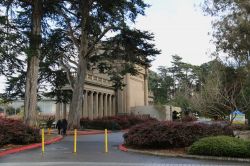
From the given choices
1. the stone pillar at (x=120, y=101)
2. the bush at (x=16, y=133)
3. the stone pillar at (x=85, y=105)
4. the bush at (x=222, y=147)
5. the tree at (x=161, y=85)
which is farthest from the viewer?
the tree at (x=161, y=85)

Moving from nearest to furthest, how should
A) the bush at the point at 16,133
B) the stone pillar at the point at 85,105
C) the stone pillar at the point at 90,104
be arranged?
the bush at the point at 16,133 → the stone pillar at the point at 85,105 → the stone pillar at the point at 90,104

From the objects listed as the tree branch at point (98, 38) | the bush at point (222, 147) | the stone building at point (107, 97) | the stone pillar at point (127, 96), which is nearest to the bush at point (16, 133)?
the bush at point (222, 147)

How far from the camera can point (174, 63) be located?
130625 mm

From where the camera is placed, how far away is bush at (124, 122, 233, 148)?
20438 millimetres

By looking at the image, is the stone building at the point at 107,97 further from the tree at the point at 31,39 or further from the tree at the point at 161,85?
the tree at the point at 161,85

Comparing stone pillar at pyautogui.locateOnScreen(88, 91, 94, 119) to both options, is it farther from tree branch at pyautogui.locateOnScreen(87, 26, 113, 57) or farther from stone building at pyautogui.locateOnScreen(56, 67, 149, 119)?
tree branch at pyautogui.locateOnScreen(87, 26, 113, 57)

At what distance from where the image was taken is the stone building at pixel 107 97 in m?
64.9

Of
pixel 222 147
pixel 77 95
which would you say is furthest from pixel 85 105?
pixel 222 147

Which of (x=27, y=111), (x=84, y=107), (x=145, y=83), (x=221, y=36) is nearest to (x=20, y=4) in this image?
(x=27, y=111)

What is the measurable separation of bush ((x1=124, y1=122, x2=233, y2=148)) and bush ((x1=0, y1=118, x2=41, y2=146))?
725 centimetres

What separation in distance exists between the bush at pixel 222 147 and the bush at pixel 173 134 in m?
2.42

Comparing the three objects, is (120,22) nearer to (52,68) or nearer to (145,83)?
(52,68)

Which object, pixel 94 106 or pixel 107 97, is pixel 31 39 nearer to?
pixel 94 106

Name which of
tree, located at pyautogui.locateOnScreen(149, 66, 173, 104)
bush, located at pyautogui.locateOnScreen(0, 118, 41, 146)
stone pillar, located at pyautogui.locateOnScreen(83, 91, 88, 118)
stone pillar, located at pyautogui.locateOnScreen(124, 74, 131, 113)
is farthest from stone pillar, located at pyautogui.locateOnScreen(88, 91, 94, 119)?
tree, located at pyautogui.locateOnScreen(149, 66, 173, 104)
